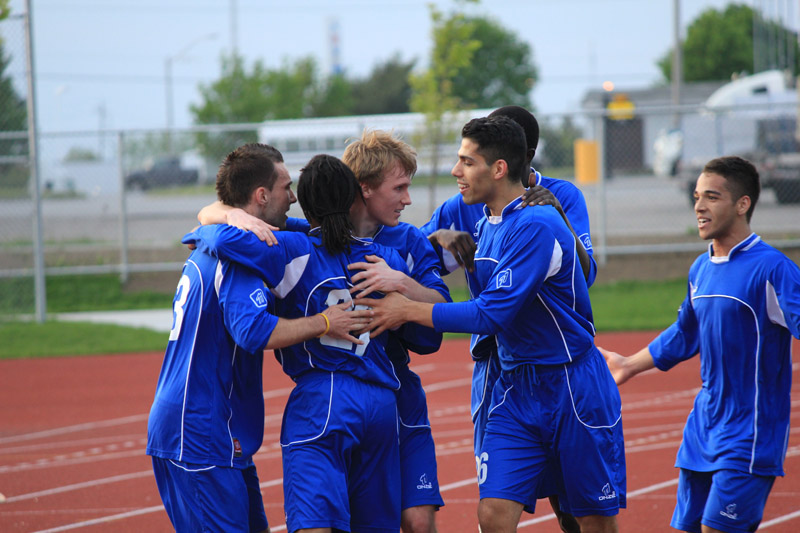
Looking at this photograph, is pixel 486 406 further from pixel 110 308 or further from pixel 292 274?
pixel 110 308

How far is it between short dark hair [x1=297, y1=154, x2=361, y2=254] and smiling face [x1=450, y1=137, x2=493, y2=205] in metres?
0.52

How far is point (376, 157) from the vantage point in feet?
12.0

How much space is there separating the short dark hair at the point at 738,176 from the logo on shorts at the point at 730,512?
129 centimetres

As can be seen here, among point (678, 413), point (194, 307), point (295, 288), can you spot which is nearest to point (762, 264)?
point (295, 288)

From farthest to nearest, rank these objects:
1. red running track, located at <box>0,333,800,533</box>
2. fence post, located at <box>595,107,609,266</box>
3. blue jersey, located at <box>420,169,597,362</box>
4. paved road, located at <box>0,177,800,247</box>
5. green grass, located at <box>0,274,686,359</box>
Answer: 1. paved road, located at <box>0,177,800,247</box>
2. fence post, located at <box>595,107,609,266</box>
3. green grass, located at <box>0,274,686,359</box>
4. red running track, located at <box>0,333,800,533</box>
5. blue jersey, located at <box>420,169,597,362</box>

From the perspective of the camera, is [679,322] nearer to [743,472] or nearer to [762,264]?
[762,264]

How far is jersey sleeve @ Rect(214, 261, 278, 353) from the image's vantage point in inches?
126

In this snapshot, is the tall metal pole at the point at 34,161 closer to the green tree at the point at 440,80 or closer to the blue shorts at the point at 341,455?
the green tree at the point at 440,80

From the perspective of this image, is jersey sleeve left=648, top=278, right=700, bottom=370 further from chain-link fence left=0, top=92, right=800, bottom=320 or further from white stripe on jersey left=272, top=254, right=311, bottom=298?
chain-link fence left=0, top=92, right=800, bottom=320

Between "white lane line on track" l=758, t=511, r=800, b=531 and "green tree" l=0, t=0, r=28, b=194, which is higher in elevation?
"green tree" l=0, t=0, r=28, b=194

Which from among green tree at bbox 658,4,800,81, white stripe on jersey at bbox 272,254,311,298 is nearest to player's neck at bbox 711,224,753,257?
white stripe on jersey at bbox 272,254,311,298

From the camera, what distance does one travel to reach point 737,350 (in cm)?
382

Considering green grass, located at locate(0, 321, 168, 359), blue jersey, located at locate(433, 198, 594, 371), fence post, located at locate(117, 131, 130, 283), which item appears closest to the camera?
blue jersey, located at locate(433, 198, 594, 371)

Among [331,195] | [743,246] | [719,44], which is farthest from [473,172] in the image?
[719,44]
